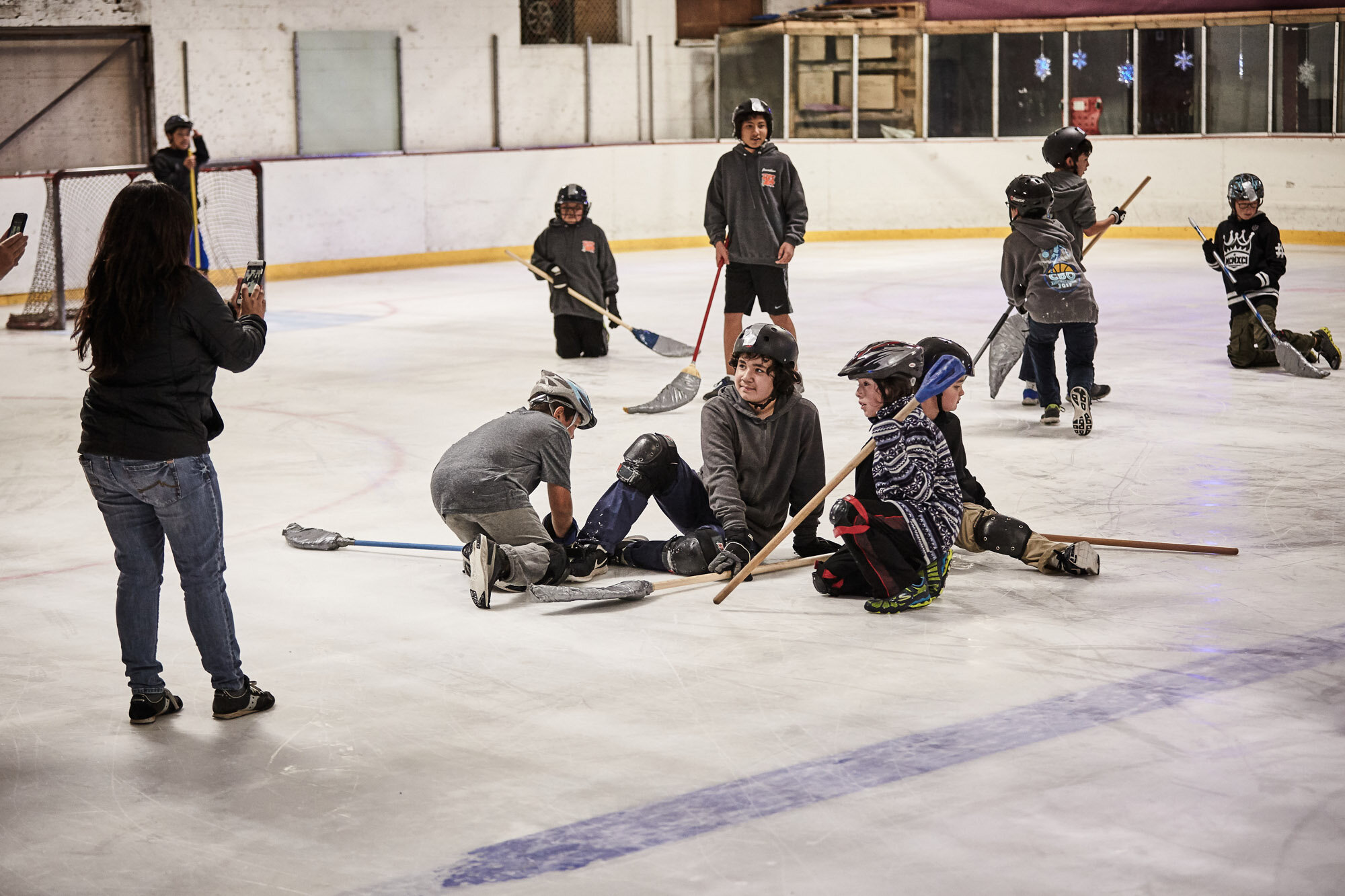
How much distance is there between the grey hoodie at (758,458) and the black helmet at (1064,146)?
12.5 feet

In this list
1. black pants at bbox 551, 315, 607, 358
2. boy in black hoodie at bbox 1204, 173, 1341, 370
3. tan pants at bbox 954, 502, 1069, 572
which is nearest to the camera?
tan pants at bbox 954, 502, 1069, 572

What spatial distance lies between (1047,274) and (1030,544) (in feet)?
9.56

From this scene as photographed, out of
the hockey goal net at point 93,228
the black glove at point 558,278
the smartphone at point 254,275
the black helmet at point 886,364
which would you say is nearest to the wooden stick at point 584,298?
the black glove at point 558,278

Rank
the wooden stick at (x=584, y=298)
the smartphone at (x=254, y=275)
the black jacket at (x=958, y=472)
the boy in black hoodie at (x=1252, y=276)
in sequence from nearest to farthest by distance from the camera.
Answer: the smartphone at (x=254, y=275) < the black jacket at (x=958, y=472) < the boy in black hoodie at (x=1252, y=276) < the wooden stick at (x=584, y=298)

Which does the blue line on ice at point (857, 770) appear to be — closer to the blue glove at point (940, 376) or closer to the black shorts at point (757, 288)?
the blue glove at point (940, 376)

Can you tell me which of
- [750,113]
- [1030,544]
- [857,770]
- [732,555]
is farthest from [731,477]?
[750,113]

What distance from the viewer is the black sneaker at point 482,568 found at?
197 inches

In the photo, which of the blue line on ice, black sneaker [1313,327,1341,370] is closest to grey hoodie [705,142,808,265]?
black sneaker [1313,327,1341,370]

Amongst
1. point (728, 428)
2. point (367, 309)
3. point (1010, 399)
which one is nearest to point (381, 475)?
point (728, 428)

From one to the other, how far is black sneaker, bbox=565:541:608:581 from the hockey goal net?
22.3 ft

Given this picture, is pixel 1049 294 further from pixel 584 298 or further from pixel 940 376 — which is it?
pixel 584 298

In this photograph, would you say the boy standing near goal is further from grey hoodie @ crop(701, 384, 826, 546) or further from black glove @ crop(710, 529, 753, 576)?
black glove @ crop(710, 529, 753, 576)

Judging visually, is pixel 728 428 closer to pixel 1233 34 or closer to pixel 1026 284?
pixel 1026 284

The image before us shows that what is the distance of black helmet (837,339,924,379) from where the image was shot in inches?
197
